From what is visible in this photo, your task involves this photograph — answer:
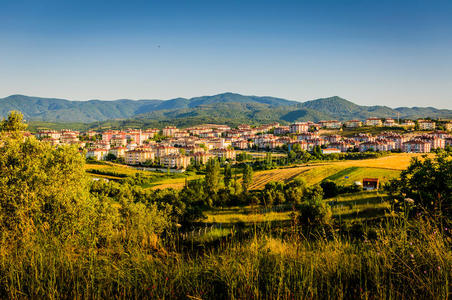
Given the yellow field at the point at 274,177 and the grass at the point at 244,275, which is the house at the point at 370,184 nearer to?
the yellow field at the point at 274,177

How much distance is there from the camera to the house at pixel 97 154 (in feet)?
254

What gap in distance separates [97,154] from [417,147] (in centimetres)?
8178

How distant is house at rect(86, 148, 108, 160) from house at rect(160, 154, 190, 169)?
20.5m

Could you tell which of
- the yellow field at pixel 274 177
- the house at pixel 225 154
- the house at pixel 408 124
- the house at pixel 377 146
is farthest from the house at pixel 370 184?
the house at pixel 408 124

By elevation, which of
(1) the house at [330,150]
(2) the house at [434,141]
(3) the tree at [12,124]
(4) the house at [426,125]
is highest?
(4) the house at [426,125]

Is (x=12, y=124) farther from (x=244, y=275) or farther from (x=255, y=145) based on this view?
(x=255, y=145)

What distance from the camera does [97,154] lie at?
79062mm

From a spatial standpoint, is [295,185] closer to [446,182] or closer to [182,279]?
[446,182]

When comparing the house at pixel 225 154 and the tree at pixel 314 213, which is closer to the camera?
the tree at pixel 314 213

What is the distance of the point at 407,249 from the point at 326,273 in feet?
2.56

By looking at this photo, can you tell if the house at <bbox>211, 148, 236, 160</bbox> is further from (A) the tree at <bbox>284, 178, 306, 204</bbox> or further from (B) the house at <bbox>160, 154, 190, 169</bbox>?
(A) the tree at <bbox>284, 178, 306, 204</bbox>

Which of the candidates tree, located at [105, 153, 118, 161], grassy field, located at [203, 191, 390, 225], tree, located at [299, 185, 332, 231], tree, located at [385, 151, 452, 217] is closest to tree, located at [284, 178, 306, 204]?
grassy field, located at [203, 191, 390, 225]

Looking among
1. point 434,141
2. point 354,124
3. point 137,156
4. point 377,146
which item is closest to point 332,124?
point 354,124

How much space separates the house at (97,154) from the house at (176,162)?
2055 cm
